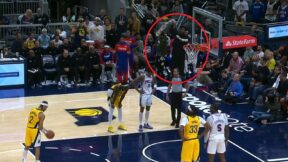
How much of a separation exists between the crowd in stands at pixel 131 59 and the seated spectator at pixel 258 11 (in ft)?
0.14

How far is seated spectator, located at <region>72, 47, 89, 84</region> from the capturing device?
2578cm

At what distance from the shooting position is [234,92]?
935 inches

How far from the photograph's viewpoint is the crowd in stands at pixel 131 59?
74.3 ft

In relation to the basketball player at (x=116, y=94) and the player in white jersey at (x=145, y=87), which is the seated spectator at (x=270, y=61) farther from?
the basketball player at (x=116, y=94)

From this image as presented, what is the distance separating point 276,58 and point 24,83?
9.41m

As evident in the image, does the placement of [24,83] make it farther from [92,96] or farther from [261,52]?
[261,52]

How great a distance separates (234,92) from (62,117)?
6019mm

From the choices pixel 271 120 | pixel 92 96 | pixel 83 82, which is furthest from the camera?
pixel 83 82

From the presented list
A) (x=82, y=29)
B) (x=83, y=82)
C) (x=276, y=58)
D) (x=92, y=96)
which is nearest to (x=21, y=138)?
(x=92, y=96)

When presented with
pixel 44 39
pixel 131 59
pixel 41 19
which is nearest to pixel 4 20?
pixel 41 19

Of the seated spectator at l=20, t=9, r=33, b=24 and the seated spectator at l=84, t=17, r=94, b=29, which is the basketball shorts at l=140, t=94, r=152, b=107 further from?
the seated spectator at l=20, t=9, r=33, b=24

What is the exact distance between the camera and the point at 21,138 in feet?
65.0

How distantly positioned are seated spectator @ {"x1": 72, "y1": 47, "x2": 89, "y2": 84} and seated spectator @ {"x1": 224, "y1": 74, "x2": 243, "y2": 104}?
5537 millimetres

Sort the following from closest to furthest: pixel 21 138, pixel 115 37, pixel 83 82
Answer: pixel 21 138 → pixel 83 82 → pixel 115 37
